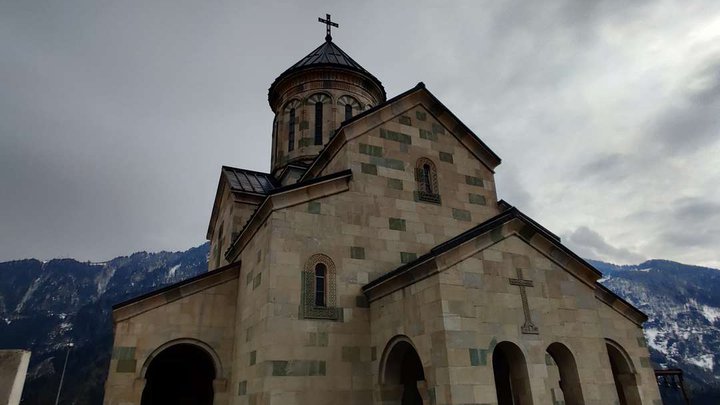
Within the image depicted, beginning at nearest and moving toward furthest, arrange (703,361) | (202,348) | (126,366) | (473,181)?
1. (126,366)
2. (202,348)
3. (473,181)
4. (703,361)

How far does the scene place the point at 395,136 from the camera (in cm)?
1048

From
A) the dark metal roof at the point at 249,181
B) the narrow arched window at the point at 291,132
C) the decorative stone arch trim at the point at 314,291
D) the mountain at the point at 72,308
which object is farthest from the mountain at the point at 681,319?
the decorative stone arch trim at the point at 314,291

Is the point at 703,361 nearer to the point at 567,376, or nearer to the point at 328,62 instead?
the point at 328,62

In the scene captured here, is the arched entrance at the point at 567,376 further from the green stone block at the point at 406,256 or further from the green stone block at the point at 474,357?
the green stone block at the point at 406,256

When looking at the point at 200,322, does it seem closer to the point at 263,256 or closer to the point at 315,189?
the point at 263,256

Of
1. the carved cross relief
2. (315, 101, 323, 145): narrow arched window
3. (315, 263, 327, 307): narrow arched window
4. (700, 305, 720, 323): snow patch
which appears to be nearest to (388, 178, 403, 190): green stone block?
(315, 263, 327, 307): narrow arched window

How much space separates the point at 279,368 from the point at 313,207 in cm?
323

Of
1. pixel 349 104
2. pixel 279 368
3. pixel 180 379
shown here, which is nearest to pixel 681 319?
pixel 349 104

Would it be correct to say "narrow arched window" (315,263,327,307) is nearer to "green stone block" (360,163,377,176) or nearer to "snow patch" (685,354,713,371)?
"green stone block" (360,163,377,176)

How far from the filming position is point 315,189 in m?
9.05

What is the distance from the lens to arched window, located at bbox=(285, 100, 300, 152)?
16.0 meters

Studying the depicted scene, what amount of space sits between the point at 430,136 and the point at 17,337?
12749 cm

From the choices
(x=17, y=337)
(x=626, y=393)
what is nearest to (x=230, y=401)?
(x=626, y=393)

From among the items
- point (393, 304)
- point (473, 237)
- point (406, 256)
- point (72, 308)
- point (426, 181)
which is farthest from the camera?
point (72, 308)
